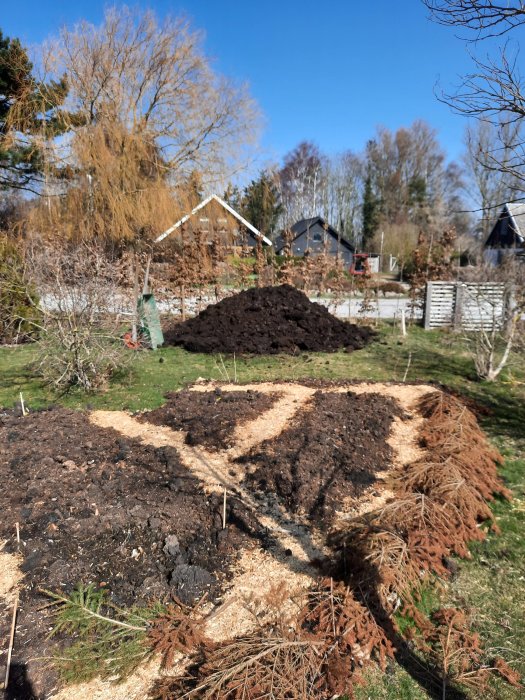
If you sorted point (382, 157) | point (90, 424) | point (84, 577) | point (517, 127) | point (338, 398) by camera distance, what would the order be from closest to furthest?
1. point (84, 577)
2. point (517, 127)
3. point (90, 424)
4. point (338, 398)
5. point (382, 157)

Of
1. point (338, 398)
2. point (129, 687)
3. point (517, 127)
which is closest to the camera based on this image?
point (129, 687)

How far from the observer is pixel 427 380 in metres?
7.54

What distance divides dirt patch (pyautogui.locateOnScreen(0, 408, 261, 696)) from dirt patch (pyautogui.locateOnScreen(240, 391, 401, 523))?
511 millimetres

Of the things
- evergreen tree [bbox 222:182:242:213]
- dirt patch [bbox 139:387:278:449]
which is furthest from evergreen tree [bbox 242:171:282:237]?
dirt patch [bbox 139:387:278:449]

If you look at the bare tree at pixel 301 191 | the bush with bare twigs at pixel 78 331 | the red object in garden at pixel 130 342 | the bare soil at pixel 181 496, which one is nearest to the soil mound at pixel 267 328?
the red object in garden at pixel 130 342

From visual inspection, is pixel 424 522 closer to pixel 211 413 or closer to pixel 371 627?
pixel 371 627

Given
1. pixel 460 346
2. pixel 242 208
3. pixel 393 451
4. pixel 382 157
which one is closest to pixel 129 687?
pixel 393 451

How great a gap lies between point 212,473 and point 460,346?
793 cm

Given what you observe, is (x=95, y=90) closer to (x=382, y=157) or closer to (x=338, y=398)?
(x=338, y=398)

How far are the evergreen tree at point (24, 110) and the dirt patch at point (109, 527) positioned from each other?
50.1 feet

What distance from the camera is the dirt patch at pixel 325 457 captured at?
390 cm

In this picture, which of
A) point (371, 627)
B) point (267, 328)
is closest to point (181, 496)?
point (371, 627)

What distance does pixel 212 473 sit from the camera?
14.0 ft

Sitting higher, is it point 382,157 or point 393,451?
point 382,157
